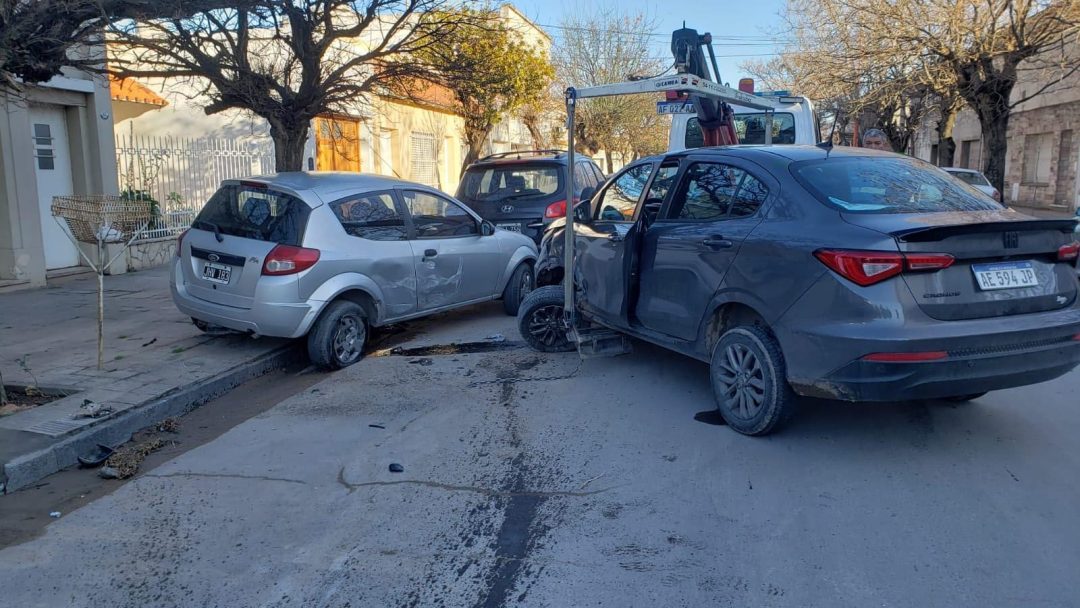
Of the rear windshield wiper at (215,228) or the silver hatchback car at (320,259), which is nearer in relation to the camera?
the silver hatchback car at (320,259)

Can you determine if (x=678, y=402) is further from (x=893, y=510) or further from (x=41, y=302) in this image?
(x=41, y=302)

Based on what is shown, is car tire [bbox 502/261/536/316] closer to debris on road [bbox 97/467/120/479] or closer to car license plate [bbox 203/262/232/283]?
car license plate [bbox 203/262/232/283]

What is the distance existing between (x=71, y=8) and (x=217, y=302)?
245 centimetres

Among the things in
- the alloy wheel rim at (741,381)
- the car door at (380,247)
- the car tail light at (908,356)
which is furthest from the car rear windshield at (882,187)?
the car door at (380,247)

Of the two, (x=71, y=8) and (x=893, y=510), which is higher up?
(x=71, y=8)

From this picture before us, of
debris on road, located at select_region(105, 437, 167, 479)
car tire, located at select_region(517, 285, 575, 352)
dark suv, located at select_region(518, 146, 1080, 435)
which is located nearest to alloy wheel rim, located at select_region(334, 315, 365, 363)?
car tire, located at select_region(517, 285, 575, 352)

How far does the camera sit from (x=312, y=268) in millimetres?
6773

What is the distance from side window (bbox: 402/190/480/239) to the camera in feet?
26.1

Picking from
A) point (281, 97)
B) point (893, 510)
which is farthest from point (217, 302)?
point (893, 510)

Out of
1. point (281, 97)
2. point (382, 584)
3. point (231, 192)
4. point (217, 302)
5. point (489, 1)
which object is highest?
point (489, 1)

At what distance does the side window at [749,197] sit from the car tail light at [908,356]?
128 centimetres

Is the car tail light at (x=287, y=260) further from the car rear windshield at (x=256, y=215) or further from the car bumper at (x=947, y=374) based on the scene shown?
the car bumper at (x=947, y=374)

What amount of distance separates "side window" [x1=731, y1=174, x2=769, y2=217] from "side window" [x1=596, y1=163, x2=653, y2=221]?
1095 mm

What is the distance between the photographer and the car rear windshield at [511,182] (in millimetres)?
10305
